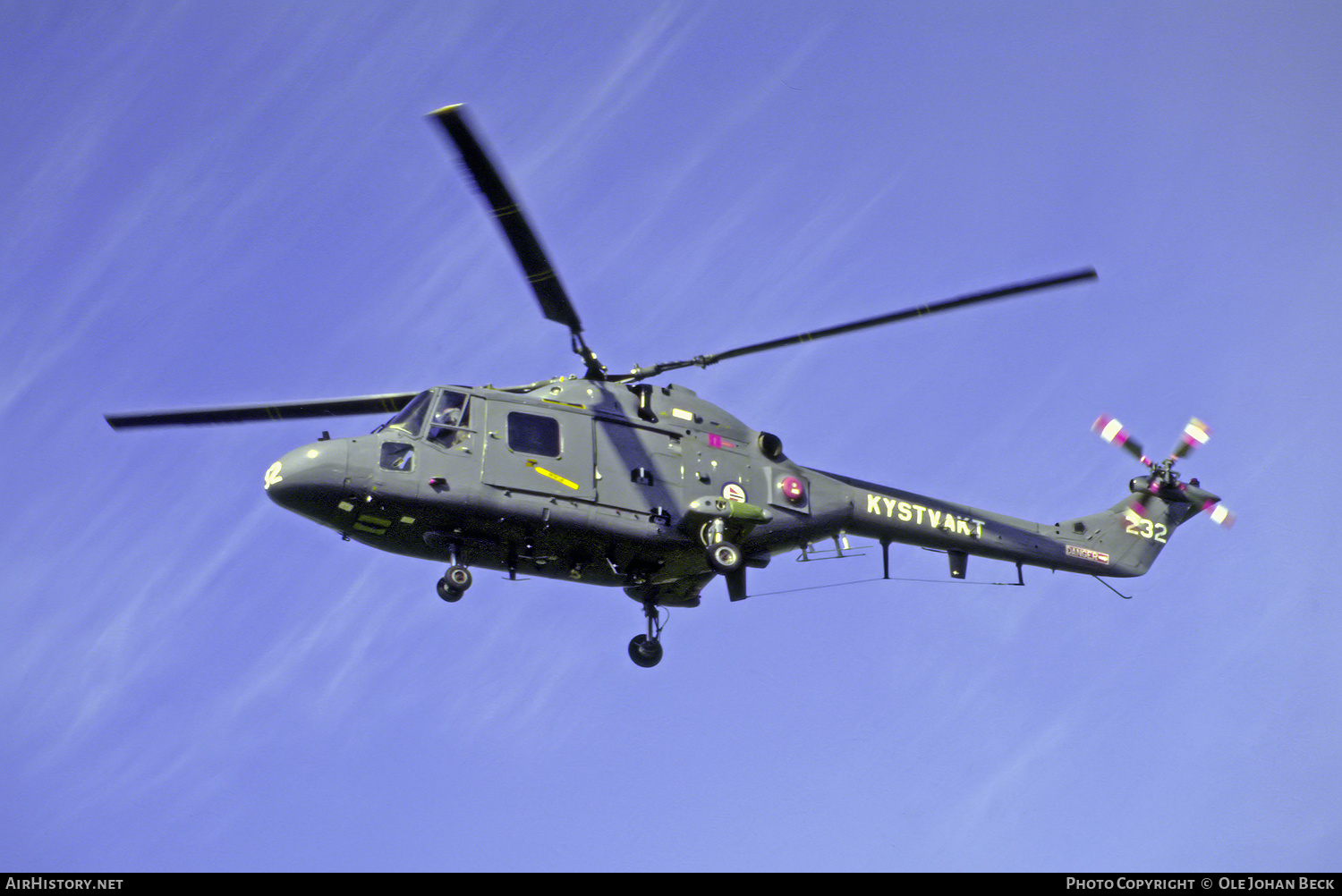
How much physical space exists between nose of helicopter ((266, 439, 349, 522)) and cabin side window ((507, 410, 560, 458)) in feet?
9.55

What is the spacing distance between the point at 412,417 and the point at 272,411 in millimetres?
2744

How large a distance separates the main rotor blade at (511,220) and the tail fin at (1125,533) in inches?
498

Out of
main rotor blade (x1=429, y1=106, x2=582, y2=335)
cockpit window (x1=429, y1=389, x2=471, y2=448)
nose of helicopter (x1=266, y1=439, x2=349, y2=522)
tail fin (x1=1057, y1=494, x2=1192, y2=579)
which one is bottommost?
nose of helicopter (x1=266, y1=439, x2=349, y2=522)

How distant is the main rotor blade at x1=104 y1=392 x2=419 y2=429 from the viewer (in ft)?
84.9

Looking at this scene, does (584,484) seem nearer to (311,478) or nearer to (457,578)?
(457,578)

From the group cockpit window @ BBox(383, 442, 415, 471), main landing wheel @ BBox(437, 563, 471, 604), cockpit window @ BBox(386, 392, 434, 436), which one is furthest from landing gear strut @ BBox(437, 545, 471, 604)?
cockpit window @ BBox(386, 392, 434, 436)

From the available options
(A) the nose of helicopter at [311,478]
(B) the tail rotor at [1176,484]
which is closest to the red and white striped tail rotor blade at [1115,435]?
(B) the tail rotor at [1176,484]

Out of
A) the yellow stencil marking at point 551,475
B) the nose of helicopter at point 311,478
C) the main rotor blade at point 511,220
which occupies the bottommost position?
the nose of helicopter at point 311,478

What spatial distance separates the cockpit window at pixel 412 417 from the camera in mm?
25422

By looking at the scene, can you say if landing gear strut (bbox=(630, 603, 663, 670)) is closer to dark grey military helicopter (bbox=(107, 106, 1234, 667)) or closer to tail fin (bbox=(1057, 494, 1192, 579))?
dark grey military helicopter (bbox=(107, 106, 1234, 667))

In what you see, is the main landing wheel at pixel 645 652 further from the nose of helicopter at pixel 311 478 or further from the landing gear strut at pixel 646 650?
the nose of helicopter at pixel 311 478

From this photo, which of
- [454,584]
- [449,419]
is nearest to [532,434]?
[449,419]

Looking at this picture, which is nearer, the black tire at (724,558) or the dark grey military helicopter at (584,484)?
the dark grey military helicopter at (584,484)

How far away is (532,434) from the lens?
25.9m
